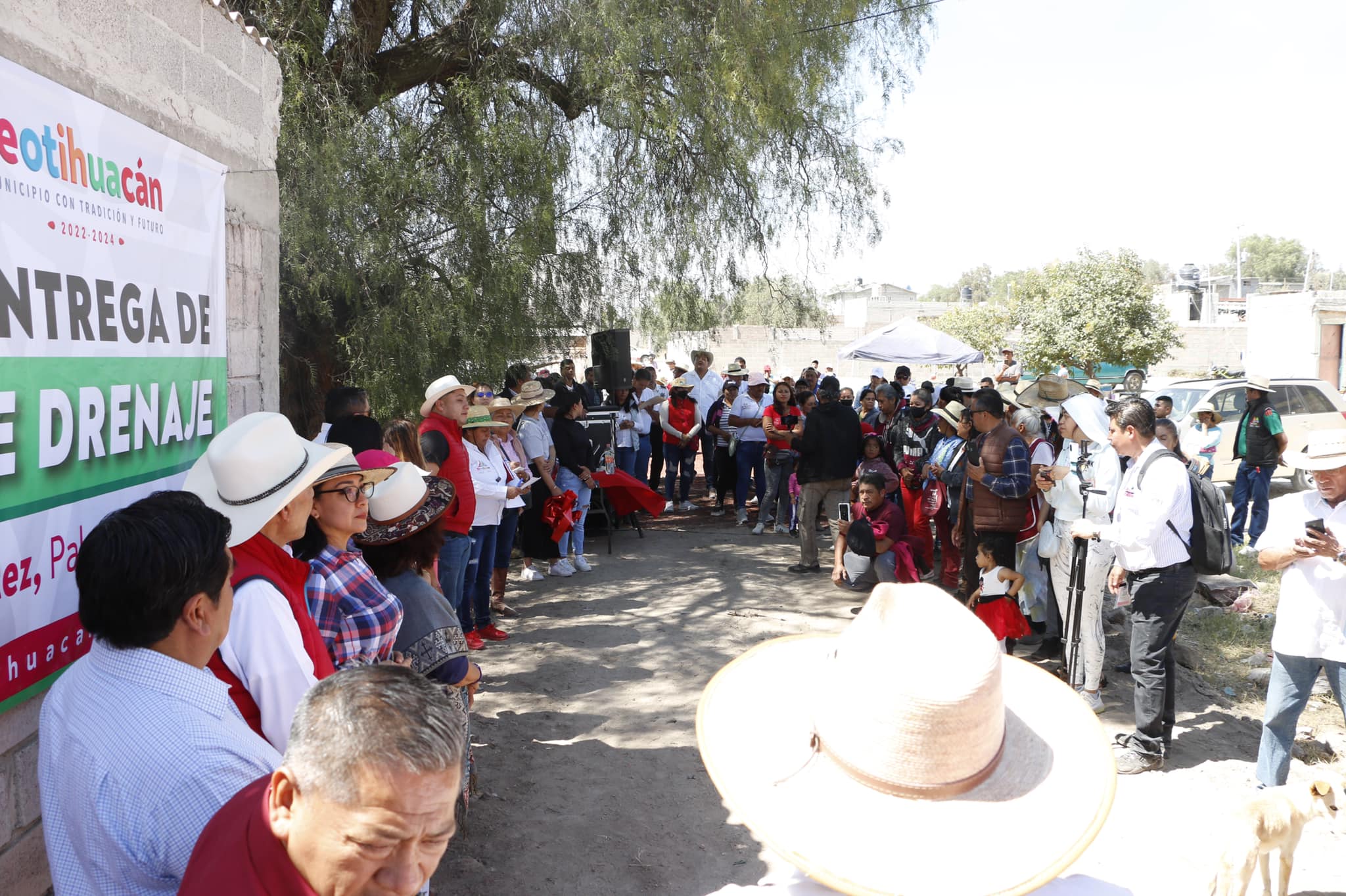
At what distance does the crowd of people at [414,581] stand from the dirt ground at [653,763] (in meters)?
0.28

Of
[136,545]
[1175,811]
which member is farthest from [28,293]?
[1175,811]

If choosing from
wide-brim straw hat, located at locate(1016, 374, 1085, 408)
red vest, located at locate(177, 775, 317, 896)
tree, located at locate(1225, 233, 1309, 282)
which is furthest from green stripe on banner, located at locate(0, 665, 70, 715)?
tree, located at locate(1225, 233, 1309, 282)

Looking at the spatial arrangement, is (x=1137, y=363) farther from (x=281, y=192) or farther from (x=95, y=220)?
(x=95, y=220)

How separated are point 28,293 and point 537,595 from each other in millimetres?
5946

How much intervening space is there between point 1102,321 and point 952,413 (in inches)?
883

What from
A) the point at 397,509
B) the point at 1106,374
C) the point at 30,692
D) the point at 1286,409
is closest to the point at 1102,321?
the point at 1106,374

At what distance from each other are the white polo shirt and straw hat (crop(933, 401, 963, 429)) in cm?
374

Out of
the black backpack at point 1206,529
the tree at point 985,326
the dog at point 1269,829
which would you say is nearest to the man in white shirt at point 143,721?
the dog at point 1269,829

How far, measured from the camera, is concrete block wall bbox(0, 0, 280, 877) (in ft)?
8.57

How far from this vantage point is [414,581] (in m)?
3.60

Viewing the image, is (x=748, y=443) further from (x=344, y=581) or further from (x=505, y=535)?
(x=344, y=581)

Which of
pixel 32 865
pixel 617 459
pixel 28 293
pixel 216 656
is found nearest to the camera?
pixel 216 656

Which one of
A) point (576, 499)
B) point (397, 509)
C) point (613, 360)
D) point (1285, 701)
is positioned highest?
point (613, 360)

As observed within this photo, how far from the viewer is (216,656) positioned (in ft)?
7.39
